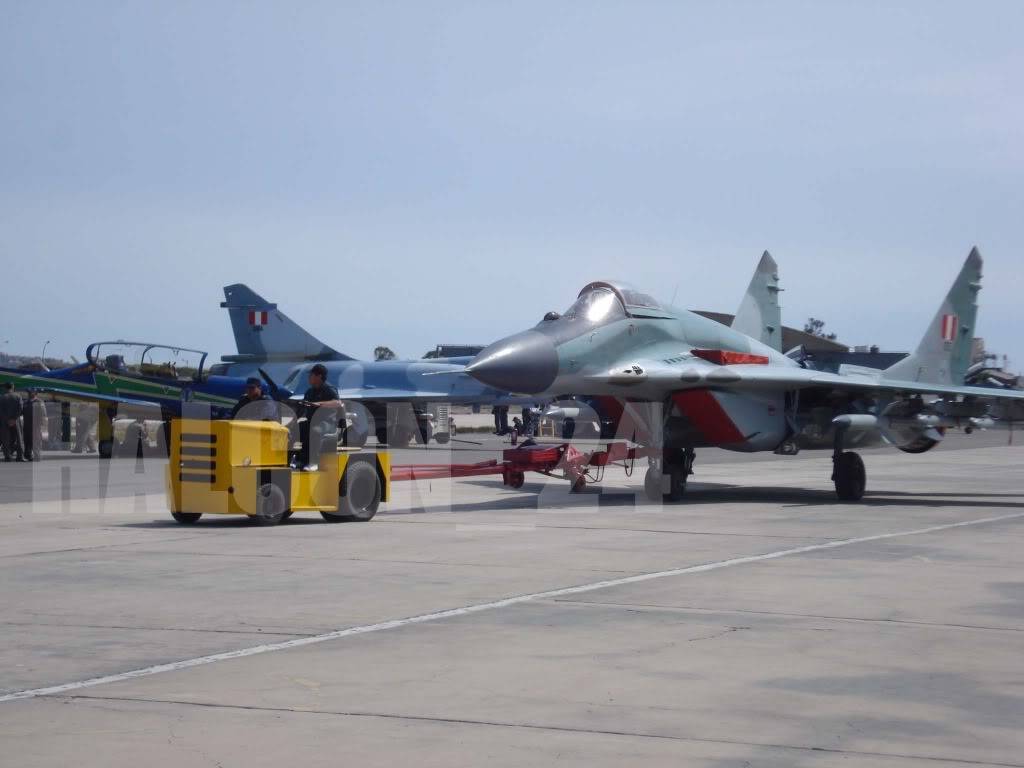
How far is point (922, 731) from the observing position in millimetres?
5207

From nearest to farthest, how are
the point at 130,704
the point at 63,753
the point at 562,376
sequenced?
the point at 63,753, the point at 130,704, the point at 562,376

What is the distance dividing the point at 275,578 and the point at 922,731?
566 centimetres

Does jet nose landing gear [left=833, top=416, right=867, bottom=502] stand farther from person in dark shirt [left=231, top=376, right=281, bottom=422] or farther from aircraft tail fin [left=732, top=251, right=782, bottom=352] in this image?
person in dark shirt [left=231, top=376, right=281, bottom=422]

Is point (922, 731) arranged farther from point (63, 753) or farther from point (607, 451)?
point (607, 451)

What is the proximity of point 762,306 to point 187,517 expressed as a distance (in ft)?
43.6

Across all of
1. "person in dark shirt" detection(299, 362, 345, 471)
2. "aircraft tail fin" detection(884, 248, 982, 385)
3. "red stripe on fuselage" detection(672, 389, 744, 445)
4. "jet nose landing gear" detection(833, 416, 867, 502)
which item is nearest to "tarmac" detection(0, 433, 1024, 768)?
"person in dark shirt" detection(299, 362, 345, 471)

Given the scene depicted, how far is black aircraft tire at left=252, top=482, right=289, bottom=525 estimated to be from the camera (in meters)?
13.5

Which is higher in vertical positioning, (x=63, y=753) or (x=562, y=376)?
(x=562, y=376)

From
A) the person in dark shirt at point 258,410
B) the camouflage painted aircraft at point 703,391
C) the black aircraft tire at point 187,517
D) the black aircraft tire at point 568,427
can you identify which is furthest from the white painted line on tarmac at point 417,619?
the black aircraft tire at point 568,427

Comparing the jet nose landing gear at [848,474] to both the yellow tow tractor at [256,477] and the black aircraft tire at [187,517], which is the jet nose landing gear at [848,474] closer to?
the yellow tow tractor at [256,477]

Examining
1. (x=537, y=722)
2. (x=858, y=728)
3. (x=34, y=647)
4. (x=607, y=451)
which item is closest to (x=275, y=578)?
(x=34, y=647)

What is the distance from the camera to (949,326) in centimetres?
2186

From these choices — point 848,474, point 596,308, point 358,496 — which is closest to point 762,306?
point 848,474

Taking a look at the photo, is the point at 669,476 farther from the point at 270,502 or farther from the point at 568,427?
the point at 568,427
